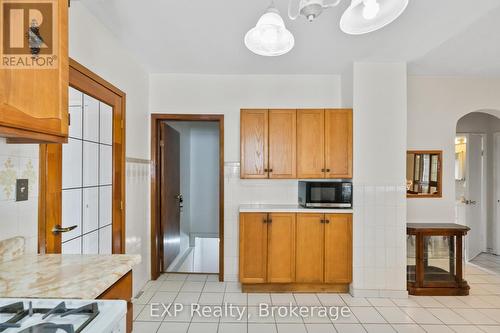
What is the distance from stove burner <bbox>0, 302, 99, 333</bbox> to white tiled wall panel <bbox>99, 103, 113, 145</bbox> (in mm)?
1590

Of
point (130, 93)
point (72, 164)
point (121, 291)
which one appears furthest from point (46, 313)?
point (130, 93)

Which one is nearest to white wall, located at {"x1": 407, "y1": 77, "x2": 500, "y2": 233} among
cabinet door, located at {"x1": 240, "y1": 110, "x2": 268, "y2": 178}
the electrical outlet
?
cabinet door, located at {"x1": 240, "y1": 110, "x2": 268, "y2": 178}

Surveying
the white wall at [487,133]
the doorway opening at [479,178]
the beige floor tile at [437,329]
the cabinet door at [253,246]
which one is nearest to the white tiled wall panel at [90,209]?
the cabinet door at [253,246]

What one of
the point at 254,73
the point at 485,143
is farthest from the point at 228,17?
the point at 485,143

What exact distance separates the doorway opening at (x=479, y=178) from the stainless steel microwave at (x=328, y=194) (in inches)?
96.8

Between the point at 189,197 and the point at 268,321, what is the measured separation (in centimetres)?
350

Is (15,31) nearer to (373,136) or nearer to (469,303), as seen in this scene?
(373,136)

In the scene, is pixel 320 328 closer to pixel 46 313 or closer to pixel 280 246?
→ pixel 280 246

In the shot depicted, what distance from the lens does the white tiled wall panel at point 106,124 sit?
7.73 feet

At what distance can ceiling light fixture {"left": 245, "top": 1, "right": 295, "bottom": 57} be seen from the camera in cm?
136

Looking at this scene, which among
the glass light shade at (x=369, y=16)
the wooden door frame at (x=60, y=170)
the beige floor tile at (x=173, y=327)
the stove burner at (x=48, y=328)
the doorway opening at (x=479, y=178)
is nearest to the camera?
the stove burner at (x=48, y=328)

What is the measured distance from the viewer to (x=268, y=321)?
247cm

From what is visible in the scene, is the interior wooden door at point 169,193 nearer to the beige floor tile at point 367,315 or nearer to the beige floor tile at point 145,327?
the beige floor tile at point 145,327

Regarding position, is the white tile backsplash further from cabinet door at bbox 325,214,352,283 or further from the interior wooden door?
cabinet door at bbox 325,214,352,283
